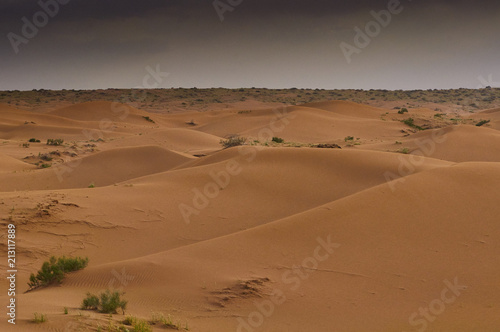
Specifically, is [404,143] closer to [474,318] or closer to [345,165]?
[345,165]

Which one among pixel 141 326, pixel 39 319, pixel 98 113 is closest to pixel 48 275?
pixel 39 319

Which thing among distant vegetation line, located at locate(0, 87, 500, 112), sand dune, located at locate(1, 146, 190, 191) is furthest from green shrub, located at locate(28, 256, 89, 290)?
distant vegetation line, located at locate(0, 87, 500, 112)

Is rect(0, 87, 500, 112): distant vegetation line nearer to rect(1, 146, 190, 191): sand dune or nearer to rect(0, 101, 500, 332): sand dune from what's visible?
rect(1, 146, 190, 191): sand dune

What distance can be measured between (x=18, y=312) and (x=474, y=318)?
19.1ft

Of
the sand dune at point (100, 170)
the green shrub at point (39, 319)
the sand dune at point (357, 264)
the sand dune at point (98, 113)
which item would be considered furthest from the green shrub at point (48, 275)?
the sand dune at point (98, 113)

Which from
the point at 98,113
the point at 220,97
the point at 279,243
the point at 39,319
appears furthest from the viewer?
Answer: the point at 220,97

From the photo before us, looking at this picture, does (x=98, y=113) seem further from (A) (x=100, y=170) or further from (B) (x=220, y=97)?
(A) (x=100, y=170)

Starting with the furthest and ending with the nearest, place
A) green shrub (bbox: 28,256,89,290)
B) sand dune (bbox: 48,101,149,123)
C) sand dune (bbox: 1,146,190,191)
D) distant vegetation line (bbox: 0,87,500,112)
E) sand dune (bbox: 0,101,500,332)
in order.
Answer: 1. distant vegetation line (bbox: 0,87,500,112)
2. sand dune (bbox: 48,101,149,123)
3. sand dune (bbox: 1,146,190,191)
4. green shrub (bbox: 28,256,89,290)
5. sand dune (bbox: 0,101,500,332)

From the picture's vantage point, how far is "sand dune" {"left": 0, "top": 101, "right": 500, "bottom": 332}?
6840mm

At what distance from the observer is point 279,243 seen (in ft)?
30.7

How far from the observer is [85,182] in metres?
19.4

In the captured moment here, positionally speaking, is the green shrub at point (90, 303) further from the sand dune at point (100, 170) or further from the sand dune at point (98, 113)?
the sand dune at point (98, 113)

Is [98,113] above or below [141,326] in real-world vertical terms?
above

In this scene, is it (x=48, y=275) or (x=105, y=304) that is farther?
(x=48, y=275)
